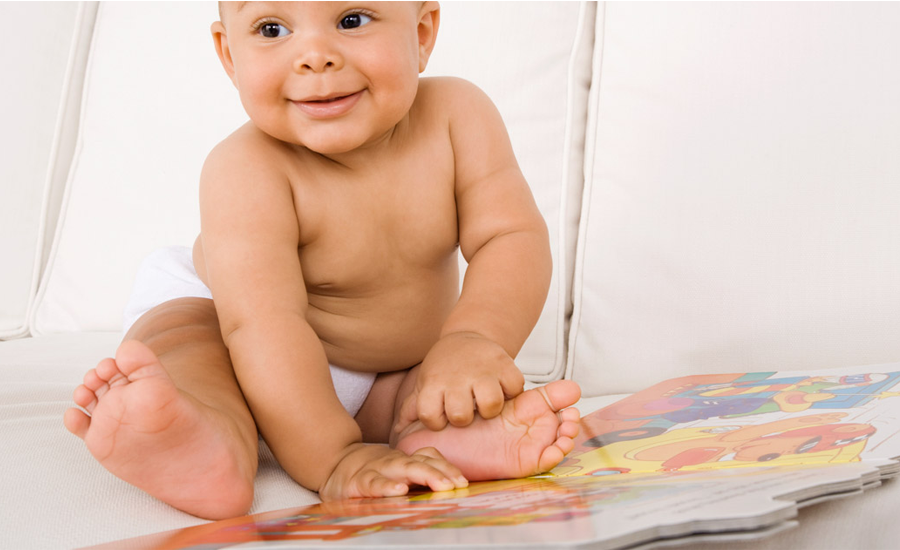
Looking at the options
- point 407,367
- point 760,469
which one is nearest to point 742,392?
point 760,469

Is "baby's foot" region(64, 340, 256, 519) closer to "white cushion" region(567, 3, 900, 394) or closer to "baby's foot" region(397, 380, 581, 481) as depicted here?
"baby's foot" region(397, 380, 581, 481)

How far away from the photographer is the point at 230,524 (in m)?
0.53

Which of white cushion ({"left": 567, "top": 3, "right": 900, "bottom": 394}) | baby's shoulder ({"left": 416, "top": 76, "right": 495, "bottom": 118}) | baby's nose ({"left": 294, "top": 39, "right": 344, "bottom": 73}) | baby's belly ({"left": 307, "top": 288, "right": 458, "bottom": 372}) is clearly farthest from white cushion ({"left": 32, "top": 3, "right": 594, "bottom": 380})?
baby's nose ({"left": 294, "top": 39, "right": 344, "bottom": 73})

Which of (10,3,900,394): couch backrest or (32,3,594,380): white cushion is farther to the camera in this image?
(32,3,594,380): white cushion

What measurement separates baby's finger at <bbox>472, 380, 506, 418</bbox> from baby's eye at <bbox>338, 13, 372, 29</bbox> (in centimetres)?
36

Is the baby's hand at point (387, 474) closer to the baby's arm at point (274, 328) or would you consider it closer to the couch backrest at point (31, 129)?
the baby's arm at point (274, 328)

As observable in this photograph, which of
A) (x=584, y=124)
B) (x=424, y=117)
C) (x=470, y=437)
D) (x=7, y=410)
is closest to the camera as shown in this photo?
(x=470, y=437)

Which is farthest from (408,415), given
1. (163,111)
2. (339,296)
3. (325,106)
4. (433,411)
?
(163,111)

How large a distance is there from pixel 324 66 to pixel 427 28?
0.55 ft

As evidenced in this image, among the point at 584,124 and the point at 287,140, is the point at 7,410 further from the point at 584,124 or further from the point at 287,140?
the point at 584,124

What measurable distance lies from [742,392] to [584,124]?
55 cm

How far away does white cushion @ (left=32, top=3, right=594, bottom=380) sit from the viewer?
1.21 m

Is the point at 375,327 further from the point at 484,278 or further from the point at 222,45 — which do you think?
the point at 222,45

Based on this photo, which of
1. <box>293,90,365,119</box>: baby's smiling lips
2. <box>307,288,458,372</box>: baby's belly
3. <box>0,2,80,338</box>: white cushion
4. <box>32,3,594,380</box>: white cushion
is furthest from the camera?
<box>0,2,80,338</box>: white cushion
